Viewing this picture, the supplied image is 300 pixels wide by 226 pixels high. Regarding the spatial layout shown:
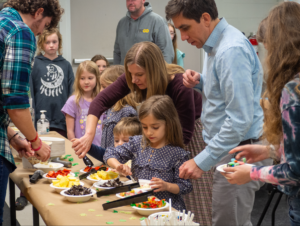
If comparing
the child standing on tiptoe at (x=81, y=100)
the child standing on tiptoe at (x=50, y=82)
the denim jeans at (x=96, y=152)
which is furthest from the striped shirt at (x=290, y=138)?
the child standing on tiptoe at (x=50, y=82)

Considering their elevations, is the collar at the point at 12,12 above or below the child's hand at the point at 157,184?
above

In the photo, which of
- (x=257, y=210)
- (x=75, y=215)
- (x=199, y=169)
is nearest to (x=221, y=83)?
(x=199, y=169)

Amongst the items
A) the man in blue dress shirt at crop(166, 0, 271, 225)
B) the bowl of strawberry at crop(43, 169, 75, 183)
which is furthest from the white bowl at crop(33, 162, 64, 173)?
the man in blue dress shirt at crop(166, 0, 271, 225)

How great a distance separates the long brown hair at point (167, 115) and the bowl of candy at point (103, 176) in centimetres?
26

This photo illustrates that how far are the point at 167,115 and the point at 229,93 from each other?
1.73 ft

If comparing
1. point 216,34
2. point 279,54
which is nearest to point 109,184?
point 216,34

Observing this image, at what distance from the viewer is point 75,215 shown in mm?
1425

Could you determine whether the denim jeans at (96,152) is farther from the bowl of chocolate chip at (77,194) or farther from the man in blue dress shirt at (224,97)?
the man in blue dress shirt at (224,97)

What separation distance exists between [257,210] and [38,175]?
8.11ft

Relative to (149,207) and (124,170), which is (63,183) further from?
(149,207)

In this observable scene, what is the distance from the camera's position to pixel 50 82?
391 centimetres

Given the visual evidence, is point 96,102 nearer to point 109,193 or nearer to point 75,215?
point 109,193

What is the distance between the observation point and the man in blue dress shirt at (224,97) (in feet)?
5.00

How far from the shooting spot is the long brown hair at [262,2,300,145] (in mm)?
1115
